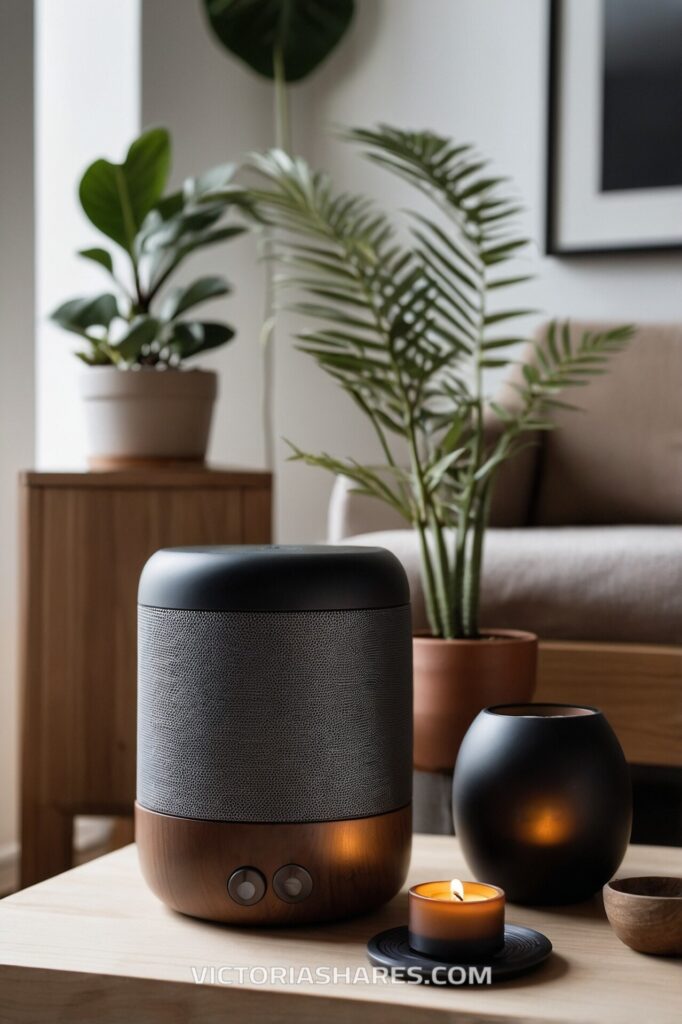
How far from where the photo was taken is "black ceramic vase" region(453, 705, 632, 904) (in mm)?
749

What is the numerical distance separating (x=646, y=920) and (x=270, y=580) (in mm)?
274

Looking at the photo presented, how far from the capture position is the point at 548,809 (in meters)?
0.75

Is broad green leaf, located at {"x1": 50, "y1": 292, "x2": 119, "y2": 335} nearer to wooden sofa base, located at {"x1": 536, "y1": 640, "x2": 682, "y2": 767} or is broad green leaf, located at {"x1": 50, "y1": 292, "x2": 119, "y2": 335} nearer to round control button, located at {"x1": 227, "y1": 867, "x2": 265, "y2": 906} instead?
wooden sofa base, located at {"x1": 536, "y1": 640, "x2": 682, "y2": 767}

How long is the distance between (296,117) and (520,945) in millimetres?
2568

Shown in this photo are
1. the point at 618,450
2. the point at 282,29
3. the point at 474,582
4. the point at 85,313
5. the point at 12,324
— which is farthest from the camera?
the point at 282,29

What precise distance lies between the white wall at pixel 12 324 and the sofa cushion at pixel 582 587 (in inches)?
31.3

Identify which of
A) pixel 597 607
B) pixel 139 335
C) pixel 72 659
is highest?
pixel 139 335

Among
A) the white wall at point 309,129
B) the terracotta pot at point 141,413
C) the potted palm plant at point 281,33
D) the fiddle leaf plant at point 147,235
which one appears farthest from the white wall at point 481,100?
the terracotta pot at point 141,413

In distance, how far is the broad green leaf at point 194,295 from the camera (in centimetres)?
193

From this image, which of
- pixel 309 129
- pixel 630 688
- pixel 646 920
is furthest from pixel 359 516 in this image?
pixel 309 129

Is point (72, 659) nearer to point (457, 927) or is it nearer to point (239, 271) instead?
point (457, 927)

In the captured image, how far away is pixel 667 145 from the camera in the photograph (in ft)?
8.52

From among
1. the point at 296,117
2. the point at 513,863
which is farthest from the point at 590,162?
the point at 513,863

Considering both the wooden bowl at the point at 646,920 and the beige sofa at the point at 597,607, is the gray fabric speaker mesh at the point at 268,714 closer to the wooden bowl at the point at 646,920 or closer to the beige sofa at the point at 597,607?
the wooden bowl at the point at 646,920
